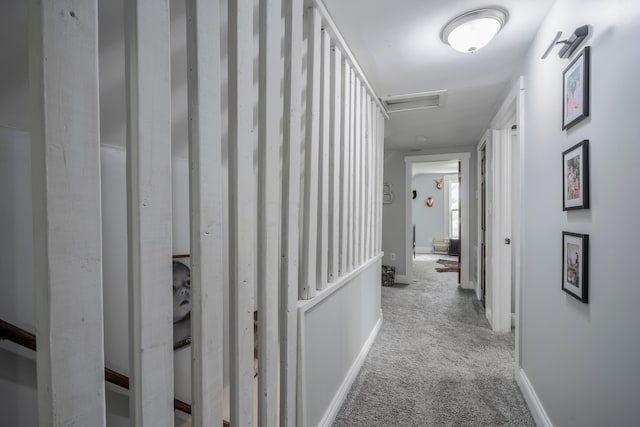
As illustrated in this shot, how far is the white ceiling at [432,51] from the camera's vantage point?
1554 millimetres

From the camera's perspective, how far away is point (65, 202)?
1.74 ft

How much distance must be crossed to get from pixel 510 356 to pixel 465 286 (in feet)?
7.72

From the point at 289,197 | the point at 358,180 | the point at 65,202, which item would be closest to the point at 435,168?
the point at 358,180

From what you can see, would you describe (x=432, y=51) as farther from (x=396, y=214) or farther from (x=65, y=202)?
(x=396, y=214)

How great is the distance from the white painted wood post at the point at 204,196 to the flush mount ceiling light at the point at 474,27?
4.62 ft

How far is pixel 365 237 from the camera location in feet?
8.59

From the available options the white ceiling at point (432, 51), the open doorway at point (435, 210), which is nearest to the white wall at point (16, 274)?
the white ceiling at point (432, 51)

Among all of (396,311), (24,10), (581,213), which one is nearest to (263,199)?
(24,10)

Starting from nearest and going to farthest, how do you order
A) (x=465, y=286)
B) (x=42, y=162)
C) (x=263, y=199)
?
(x=42, y=162)
(x=263, y=199)
(x=465, y=286)

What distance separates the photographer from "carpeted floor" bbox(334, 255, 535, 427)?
1834mm

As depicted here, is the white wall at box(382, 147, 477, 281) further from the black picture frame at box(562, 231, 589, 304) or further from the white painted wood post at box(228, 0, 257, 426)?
the white painted wood post at box(228, 0, 257, 426)

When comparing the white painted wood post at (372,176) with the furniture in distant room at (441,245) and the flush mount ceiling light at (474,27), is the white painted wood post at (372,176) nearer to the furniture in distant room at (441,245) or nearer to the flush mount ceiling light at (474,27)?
the flush mount ceiling light at (474,27)

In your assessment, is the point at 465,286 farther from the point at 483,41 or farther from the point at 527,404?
the point at 483,41

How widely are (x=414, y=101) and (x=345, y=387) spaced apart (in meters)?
2.60
